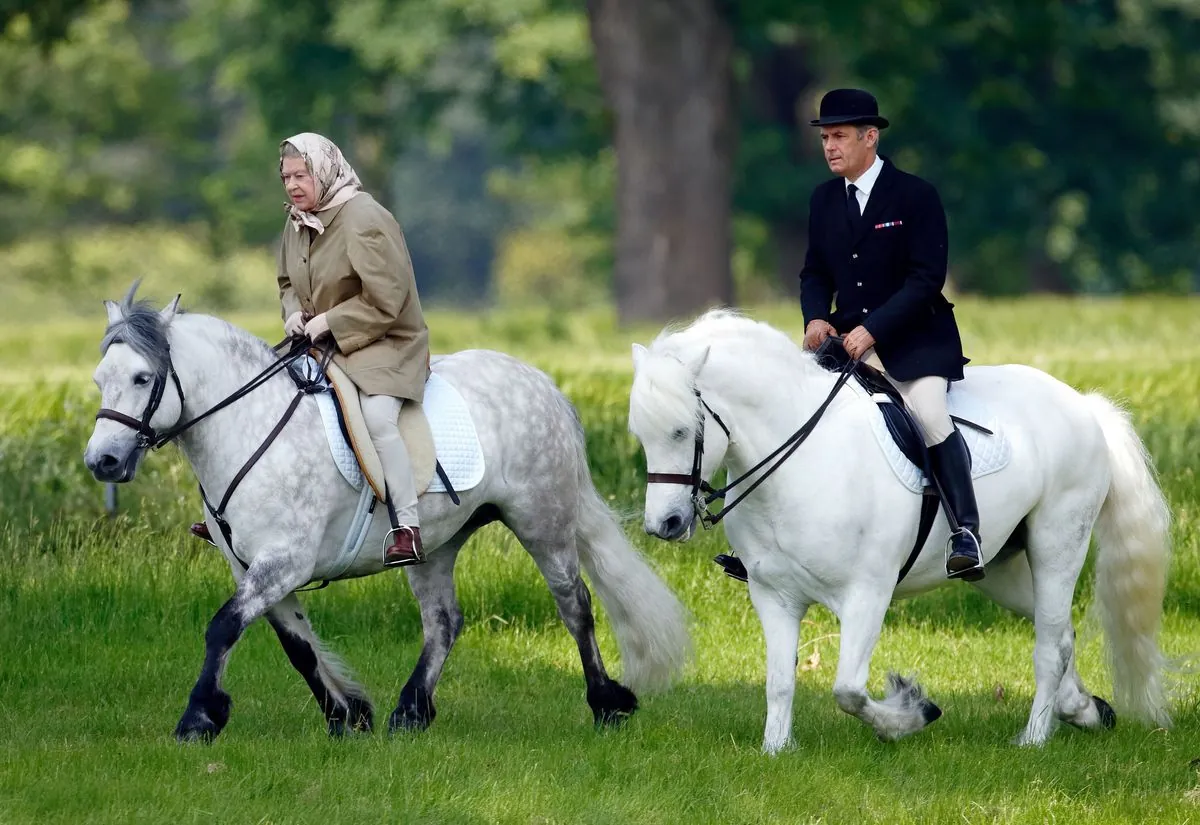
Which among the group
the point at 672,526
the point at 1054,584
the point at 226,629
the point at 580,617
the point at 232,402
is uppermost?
the point at 232,402

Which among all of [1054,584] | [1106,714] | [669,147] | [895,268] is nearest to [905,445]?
[895,268]

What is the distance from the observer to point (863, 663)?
795 cm

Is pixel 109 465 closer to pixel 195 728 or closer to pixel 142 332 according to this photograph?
pixel 142 332

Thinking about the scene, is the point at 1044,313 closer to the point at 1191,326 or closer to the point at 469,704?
the point at 1191,326

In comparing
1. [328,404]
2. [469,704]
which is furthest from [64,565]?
[328,404]

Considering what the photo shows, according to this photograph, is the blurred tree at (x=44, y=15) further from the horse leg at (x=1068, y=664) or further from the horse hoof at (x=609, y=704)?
the horse leg at (x=1068, y=664)

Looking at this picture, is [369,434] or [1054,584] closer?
[369,434]

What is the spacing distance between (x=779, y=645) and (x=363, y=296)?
2458 mm

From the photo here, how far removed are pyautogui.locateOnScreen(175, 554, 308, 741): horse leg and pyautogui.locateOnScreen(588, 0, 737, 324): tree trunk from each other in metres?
19.9

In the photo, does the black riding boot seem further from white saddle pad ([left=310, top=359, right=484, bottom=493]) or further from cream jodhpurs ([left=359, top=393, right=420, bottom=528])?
cream jodhpurs ([left=359, top=393, right=420, bottom=528])

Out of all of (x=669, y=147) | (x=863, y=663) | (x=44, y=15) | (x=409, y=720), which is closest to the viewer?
(x=863, y=663)

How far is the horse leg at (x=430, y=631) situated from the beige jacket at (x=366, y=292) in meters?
1.07

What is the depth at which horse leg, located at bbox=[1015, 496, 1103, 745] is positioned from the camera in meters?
8.72

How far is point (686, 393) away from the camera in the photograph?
24.6ft
